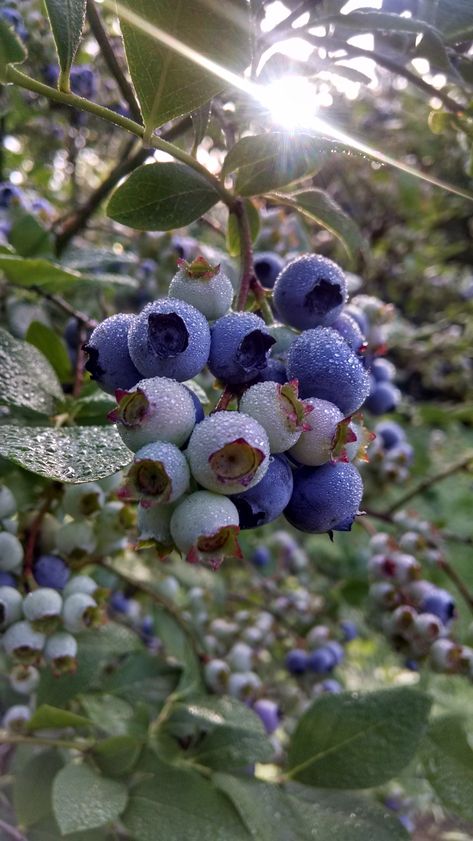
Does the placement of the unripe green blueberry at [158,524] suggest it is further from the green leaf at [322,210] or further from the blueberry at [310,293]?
the green leaf at [322,210]

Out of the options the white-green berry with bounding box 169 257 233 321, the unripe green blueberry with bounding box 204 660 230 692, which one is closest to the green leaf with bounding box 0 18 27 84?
the white-green berry with bounding box 169 257 233 321

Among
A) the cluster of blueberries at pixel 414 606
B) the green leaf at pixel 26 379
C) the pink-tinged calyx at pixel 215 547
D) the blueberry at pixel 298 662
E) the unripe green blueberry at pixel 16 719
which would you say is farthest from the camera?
the blueberry at pixel 298 662

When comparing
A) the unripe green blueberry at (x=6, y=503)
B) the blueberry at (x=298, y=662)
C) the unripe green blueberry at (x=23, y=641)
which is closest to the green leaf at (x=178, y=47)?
the unripe green blueberry at (x=6, y=503)

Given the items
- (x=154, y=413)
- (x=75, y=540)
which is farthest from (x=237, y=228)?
(x=75, y=540)

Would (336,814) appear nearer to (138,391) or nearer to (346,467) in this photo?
(346,467)

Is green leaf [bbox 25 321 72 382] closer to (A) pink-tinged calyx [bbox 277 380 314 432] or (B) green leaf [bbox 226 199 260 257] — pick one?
(B) green leaf [bbox 226 199 260 257]

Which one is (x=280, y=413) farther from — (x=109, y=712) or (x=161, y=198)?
(x=109, y=712)
